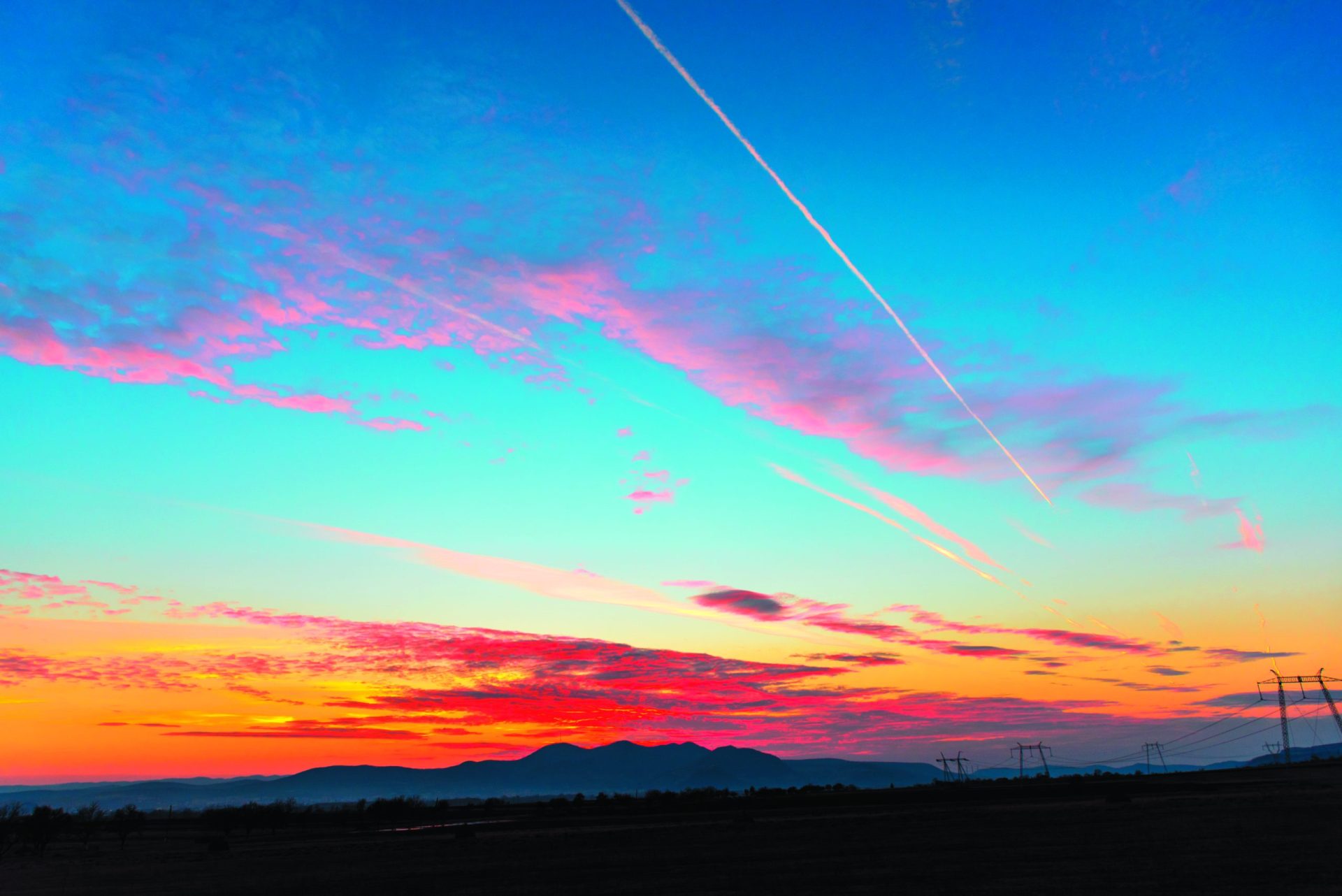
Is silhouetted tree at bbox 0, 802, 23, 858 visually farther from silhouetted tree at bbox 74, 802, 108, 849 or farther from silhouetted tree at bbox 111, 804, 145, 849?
silhouetted tree at bbox 111, 804, 145, 849

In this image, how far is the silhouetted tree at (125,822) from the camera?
88.2m

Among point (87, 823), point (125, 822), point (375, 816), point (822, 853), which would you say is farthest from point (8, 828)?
point (822, 853)

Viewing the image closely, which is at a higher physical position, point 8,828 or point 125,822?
point 8,828

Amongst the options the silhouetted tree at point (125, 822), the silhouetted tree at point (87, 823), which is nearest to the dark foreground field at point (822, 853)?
the silhouetted tree at point (125, 822)

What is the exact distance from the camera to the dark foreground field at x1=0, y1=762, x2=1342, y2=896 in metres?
34.5

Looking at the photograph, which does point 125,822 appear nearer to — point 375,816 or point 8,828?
point 8,828

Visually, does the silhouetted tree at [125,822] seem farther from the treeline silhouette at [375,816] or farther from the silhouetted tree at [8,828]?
the silhouetted tree at [8,828]

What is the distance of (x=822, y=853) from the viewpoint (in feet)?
151

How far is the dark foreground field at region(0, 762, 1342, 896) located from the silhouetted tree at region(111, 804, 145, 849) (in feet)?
7.27

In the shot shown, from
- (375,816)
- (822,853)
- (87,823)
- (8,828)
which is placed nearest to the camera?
(822,853)

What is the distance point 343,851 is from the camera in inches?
2603

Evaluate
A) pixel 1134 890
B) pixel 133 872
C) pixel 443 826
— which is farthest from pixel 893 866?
pixel 443 826

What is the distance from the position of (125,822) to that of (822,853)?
8339cm

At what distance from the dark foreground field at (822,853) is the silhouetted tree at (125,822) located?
222 centimetres
